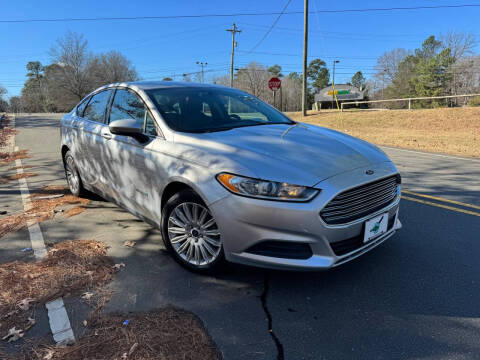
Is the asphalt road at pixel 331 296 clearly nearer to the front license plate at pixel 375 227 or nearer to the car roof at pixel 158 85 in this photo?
the front license plate at pixel 375 227

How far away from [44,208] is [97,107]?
1.69 meters

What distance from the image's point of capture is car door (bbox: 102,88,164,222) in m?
3.19

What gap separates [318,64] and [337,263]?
318ft

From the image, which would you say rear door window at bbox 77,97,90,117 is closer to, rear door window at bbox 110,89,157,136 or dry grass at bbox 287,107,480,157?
rear door window at bbox 110,89,157,136

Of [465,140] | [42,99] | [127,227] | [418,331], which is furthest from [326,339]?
[42,99]

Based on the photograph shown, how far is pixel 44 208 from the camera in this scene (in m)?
4.91

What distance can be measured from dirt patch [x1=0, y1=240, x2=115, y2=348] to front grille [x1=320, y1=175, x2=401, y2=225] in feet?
6.46

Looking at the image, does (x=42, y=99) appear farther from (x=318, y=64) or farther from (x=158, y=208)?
(x=158, y=208)

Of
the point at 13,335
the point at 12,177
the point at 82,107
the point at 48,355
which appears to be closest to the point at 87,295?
Answer: the point at 13,335

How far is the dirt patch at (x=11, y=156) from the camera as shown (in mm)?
9128

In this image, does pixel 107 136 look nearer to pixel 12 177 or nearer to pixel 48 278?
pixel 48 278

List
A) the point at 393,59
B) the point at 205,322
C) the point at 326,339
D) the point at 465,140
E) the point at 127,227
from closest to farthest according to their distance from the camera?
the point at 326,339 → the point at 205,322 → the point at 127,227 → the point at 465,140 → the point at 393,59

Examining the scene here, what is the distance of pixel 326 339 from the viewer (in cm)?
221

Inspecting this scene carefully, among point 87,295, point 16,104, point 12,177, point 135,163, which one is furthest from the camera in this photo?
point 16,104
